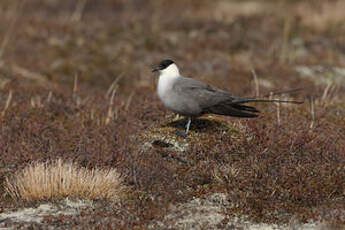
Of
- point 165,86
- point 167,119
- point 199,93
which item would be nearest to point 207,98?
point 199,93

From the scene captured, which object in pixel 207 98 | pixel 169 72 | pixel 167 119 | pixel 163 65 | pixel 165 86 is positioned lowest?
pixel 167 119

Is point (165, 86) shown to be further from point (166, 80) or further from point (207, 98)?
point (207, 98)

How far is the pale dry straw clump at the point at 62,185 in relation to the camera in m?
6.32

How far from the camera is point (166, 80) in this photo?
25.0ft

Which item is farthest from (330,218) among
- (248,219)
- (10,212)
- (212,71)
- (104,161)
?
(212,71)

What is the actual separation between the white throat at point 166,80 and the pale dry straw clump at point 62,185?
154 centimetres

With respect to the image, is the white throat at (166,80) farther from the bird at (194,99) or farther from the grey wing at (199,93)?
the grey wing at (199,93)

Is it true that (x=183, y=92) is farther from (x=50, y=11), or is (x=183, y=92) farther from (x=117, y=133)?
(x=50, y=11)

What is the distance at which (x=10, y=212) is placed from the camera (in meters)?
6.10

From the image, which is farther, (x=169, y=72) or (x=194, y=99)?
(x=169, y=72)

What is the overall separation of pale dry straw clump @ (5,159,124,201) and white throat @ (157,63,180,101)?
5.05 feet

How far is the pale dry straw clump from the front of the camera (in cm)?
632

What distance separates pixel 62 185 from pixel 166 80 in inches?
89.0

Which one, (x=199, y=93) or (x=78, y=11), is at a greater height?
(x=78, y=11)
